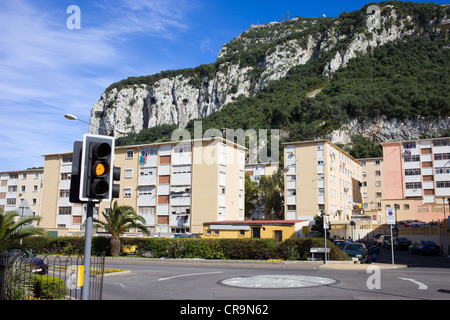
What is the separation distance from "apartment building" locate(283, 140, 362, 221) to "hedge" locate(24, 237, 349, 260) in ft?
122

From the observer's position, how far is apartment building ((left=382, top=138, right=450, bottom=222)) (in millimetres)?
78062

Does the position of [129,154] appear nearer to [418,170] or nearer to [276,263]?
[276,263]

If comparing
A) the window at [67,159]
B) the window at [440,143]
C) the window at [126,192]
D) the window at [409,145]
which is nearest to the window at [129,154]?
the window at [126,192]

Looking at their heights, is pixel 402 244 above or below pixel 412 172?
below

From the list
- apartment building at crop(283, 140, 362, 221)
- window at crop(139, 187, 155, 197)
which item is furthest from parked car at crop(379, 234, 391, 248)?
window at crop(139, 187, 155, 197)

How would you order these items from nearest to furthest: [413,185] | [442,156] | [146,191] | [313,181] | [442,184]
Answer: [146,191]
[313,181]
[442,184]
[442,156]
[413,185]

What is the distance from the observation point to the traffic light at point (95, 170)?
20.9 ft

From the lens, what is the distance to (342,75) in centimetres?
14612

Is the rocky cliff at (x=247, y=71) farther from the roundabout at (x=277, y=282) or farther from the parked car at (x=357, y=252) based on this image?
the roundabout at (x=277, y=282)

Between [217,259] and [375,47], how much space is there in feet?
472

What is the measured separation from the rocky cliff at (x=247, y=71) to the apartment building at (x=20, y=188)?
72.7 m

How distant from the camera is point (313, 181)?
64.4 m

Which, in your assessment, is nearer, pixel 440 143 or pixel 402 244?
pixel 402 244

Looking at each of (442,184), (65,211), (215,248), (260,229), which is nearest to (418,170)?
(442,184)
